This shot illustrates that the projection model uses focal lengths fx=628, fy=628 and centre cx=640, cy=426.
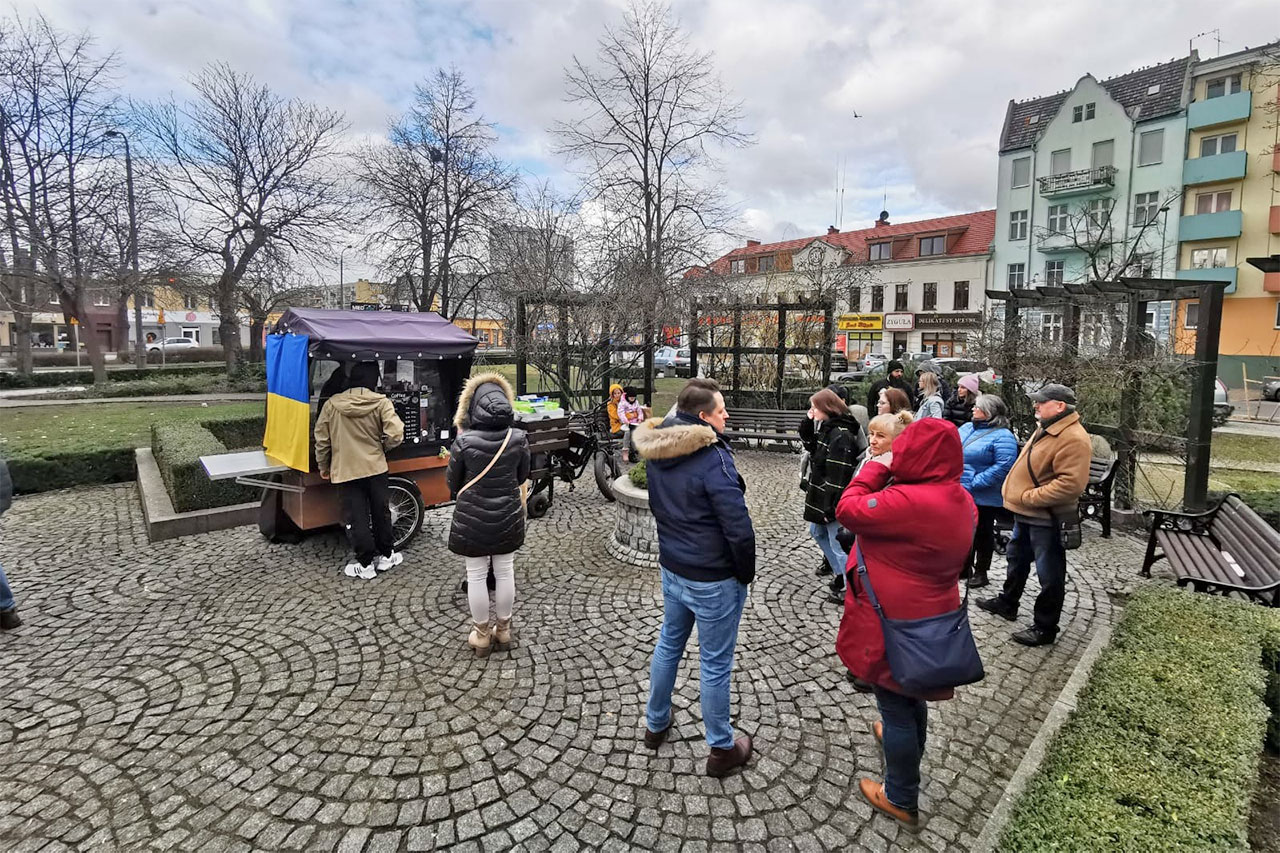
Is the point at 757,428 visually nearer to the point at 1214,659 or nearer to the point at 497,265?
the point at 1214,659

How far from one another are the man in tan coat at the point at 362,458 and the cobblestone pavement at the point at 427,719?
271 millimetres

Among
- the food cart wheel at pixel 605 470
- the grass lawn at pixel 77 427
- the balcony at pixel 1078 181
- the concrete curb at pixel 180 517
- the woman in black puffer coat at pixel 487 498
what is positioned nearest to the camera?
the woman in black puffer coat at pixel 487 498

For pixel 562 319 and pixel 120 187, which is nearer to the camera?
pixel 562 319

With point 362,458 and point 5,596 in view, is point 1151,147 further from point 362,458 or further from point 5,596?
point 5,596

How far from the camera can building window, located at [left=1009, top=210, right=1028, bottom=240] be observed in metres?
36.1

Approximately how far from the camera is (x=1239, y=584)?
464 cm

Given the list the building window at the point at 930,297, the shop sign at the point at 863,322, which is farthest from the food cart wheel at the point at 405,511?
the building window at the point at 930,297

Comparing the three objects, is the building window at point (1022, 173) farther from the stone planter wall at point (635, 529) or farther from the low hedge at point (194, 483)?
the low hedge at point (194, 483)

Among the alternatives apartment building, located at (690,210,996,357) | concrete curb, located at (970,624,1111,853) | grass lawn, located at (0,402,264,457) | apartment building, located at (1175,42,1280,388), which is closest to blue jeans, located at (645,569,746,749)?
concrete curb, located at (970,624,1111,853)

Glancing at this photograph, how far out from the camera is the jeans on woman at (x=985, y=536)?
17.2 feet

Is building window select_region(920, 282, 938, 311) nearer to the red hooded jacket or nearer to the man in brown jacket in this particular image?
the man in brown jacket

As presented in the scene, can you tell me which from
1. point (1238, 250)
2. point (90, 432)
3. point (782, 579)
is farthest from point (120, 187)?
point (1238, 250)

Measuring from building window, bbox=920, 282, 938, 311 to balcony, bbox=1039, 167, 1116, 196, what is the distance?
8096 mm

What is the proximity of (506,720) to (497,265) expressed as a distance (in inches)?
764
